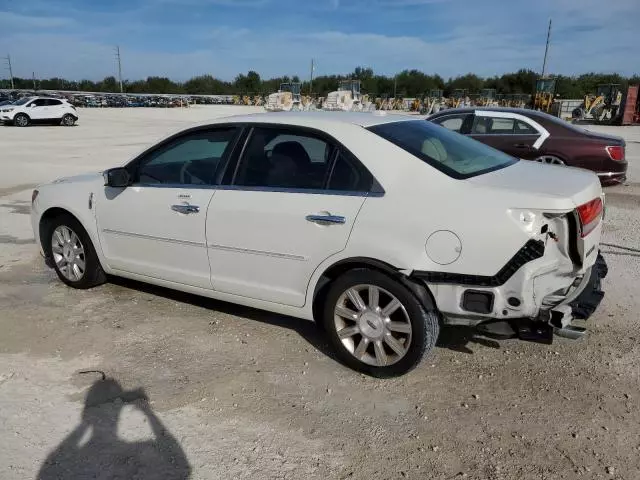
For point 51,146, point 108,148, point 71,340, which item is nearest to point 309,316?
point 71,340

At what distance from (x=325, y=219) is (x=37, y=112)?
106 ft

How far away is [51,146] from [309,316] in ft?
62.0

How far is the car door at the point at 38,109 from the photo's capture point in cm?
3042

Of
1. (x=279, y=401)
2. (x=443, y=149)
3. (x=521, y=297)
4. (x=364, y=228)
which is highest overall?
(x=443, y=149)

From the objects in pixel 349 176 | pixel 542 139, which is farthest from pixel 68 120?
pixel 349 176

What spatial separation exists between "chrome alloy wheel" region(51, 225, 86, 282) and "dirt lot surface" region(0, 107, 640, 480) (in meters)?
0.31

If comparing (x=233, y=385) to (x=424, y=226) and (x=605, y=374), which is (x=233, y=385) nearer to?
(x=424, y=226)

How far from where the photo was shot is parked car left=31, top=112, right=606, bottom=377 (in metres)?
3.01

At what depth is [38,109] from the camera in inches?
1201

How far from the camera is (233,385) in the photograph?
11.3ft

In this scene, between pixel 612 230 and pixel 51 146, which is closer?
pixel 612 230

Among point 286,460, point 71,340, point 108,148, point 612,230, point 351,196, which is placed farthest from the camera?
point 108,148

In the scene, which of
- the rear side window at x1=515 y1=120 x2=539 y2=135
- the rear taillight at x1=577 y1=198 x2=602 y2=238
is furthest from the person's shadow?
the rear side window at x1=515 y1=120 x2=539 y2=135

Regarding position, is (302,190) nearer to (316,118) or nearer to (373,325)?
(316,118)
